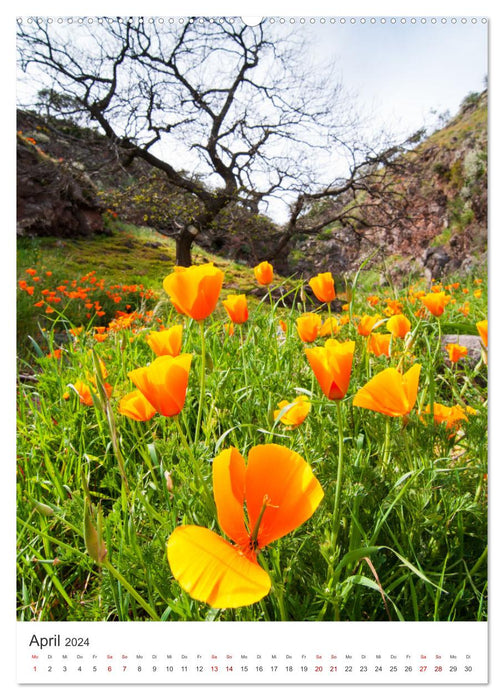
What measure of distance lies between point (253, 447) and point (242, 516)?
0.07 metres

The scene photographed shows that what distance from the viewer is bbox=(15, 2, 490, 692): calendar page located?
0.49 metres

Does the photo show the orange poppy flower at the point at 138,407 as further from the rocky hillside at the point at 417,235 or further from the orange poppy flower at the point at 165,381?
the rocky hillside at the point at 417,235

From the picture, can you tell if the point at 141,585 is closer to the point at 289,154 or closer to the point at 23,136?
the point at 289,154

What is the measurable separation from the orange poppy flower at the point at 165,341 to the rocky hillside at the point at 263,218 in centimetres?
95

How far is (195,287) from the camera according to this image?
0.58 m

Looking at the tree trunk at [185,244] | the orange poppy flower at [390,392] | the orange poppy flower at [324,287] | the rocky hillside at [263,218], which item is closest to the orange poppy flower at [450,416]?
the orange poppy flower at [390,392]

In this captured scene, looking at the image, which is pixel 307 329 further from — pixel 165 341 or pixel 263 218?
pixel 263 218

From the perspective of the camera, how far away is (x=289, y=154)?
4.34 ft

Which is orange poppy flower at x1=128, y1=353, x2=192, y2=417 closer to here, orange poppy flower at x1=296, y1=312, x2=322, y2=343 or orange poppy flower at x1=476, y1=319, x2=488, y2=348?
orange poppy flower at x1=296, y1=312, x2=322, y2=343

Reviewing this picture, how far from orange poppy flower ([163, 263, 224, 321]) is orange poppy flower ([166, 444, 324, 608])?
0.25 meters

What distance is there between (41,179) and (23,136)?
960 millimetres

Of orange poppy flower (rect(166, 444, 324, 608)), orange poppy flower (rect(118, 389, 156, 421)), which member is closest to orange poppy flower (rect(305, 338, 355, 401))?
orange poppy flower (rect(166, 444, 324, 608))

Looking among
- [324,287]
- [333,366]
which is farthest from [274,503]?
[324,287]

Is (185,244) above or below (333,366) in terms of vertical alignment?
above
